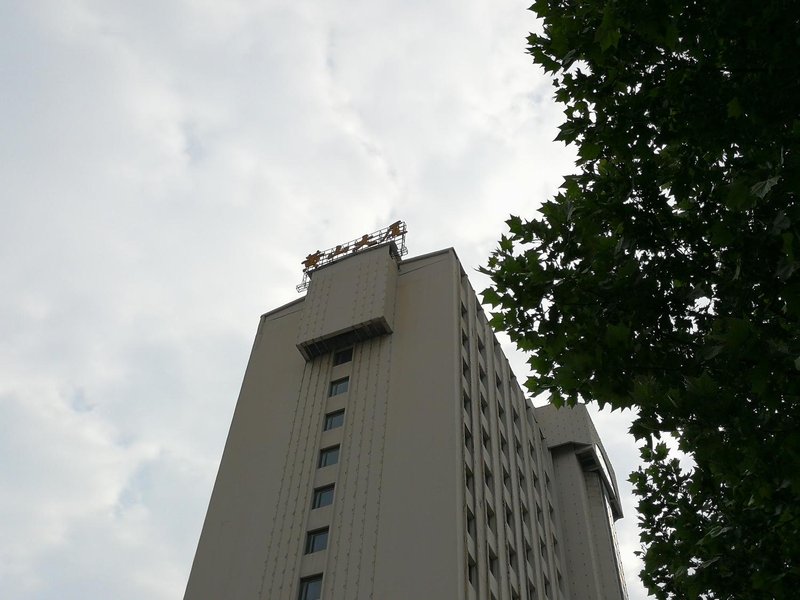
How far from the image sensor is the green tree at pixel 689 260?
6.51 m

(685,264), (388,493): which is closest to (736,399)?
(685,264)

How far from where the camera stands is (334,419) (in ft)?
125

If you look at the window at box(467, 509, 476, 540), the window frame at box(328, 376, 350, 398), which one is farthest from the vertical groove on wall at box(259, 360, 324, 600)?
the window at box(467, 509, 476, 540)

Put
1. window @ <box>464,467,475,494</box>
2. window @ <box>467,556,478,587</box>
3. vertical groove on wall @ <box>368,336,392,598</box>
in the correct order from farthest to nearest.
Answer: window @ <box>464,467,475,494</box> < window @ <box>467,556,478,587</box> < vertical groove on wall @ <box>368,336,392,598</box>

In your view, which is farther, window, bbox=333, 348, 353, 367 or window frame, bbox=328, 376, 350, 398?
window, bbox=333, 348, 353, 367

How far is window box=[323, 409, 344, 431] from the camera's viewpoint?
3784 cm

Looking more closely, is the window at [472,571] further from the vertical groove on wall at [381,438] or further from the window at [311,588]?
the window at [311,588]

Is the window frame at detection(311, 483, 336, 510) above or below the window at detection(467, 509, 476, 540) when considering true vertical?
above

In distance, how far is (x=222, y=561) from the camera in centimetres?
3459

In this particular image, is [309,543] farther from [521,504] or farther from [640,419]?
[640,419]

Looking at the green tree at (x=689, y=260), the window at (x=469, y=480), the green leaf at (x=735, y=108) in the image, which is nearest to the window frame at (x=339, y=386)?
the window at (x=469, y=480)

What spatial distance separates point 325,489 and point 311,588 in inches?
198

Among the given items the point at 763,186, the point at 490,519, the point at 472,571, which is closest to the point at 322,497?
the point at 472,571

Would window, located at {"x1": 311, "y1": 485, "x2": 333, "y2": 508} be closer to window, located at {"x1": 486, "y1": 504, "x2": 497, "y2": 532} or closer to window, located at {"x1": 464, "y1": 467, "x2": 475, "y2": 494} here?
window, located at {"x1": 464, "y1": 467, "x2": 475, "y2": 494}
